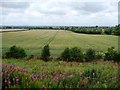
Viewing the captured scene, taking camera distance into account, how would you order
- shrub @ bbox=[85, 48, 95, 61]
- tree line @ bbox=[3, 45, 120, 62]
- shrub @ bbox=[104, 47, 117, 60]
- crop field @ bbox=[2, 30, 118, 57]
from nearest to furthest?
shrub @ bbox=[104, 47, 117, 60] → tree line @ bbox=[3, 45, 120, 62] → shrub @ bbox=[85, 48, 95, 61] → crop field @ bbox=[2, 30, 118, 57]

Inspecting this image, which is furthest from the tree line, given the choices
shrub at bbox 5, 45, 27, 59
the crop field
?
the crop field

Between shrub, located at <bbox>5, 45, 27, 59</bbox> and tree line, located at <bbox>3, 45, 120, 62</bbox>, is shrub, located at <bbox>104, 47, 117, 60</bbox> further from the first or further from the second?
shrub, located at <bbox>5, 45, 27, 59</bbox>

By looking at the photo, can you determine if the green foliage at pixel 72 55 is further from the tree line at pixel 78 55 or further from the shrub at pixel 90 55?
the shrub at pixel 90 55

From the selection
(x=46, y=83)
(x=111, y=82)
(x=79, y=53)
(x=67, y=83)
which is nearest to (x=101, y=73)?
(x=111, y=82)

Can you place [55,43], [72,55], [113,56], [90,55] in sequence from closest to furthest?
1. [113,56]
2. [72,55]
3. [90,55]
4. [55,43]

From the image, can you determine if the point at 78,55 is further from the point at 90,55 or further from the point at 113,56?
the point at 113,56

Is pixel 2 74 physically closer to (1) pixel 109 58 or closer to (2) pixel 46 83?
(2) pixel 46 83

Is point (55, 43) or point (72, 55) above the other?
point (72, 55)

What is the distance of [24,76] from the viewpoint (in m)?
5.16

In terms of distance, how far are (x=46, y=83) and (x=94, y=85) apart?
105 cm


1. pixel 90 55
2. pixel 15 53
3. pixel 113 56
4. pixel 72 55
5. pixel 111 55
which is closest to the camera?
pixel 113 56

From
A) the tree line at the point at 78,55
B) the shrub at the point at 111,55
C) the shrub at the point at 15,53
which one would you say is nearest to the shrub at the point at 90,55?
the tree line at the point at 78,55

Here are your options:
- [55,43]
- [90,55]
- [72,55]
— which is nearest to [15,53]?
[72,55]

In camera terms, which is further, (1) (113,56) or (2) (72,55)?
(2) (72,55)
